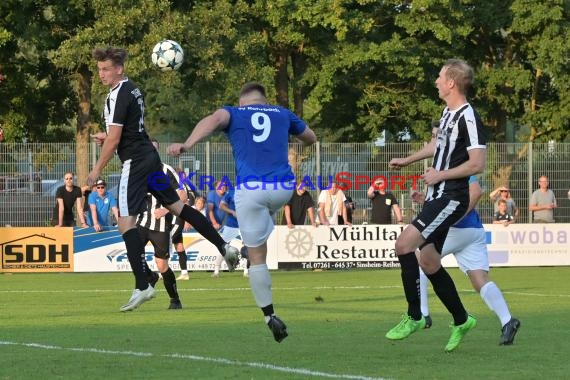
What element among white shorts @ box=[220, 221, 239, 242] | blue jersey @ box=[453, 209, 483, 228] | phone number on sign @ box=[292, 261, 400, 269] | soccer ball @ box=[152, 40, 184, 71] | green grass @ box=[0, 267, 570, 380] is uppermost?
soccer ball @ box=[152, 40, 184, 71]

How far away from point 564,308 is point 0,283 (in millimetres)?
11214

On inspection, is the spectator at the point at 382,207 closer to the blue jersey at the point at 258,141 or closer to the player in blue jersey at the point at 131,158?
the player in blue jersey at the point at 131,158

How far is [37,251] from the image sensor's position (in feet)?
86.2

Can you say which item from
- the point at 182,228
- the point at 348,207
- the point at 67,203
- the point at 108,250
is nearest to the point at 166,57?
the point at 182,228

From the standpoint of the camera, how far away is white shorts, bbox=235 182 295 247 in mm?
9648

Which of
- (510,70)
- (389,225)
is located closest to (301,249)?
(389,225)

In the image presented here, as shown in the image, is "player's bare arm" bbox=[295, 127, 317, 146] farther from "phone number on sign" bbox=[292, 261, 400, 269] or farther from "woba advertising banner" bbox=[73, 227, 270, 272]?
"phone number on sign" bbox=[292, 261, 400, 269]

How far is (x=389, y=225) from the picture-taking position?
88.3ft

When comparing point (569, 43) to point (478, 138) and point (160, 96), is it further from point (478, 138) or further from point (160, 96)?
point (478, 138)

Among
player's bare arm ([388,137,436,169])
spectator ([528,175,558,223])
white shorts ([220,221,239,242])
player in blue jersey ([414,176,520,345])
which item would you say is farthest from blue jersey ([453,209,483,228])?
spectator ([528,175,558,223])

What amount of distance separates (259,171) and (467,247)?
6.16 ft

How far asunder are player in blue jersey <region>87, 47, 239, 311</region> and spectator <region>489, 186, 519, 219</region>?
16.8 meters

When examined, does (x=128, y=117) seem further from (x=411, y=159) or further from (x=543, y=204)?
(x=543, y=204)

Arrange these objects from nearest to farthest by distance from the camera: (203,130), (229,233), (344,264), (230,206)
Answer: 1. (203,130)
2. (229,233)
3. (230,206)
4. (344,264)
